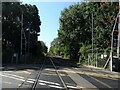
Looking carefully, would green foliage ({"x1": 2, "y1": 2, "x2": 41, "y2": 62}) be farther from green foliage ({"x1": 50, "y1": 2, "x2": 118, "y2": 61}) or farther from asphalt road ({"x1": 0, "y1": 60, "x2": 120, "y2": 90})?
asphalt road ({"x1": 0, "y1": 60, "x2": 120, "y2": 90})

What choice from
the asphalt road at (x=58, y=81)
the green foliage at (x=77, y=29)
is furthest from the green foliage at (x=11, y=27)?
the asphalt road at (x=58, y=81)

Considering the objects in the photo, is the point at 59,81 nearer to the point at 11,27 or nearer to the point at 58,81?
the point at 58,81

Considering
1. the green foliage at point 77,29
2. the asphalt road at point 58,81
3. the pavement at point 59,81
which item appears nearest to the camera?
the asphalt road at point 58,81

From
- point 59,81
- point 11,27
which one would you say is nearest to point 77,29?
point 11,27

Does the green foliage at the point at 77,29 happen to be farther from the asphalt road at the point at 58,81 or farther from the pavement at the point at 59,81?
the asphalt road at the point at 58,81

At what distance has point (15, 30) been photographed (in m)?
71.2

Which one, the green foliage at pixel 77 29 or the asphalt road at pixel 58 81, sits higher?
the green foliage at pixel 77 29

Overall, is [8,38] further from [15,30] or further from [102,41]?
[102,41]

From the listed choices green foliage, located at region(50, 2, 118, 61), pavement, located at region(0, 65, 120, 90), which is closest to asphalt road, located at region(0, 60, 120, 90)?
pavement, located at region(0, 65, 120, 90)

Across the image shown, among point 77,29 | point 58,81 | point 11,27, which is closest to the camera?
point 58,81

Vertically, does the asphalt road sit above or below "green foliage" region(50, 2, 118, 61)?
below

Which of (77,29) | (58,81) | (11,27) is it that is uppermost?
(77,29)

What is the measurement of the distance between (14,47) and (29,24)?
706 inches

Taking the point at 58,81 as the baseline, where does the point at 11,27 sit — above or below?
above
